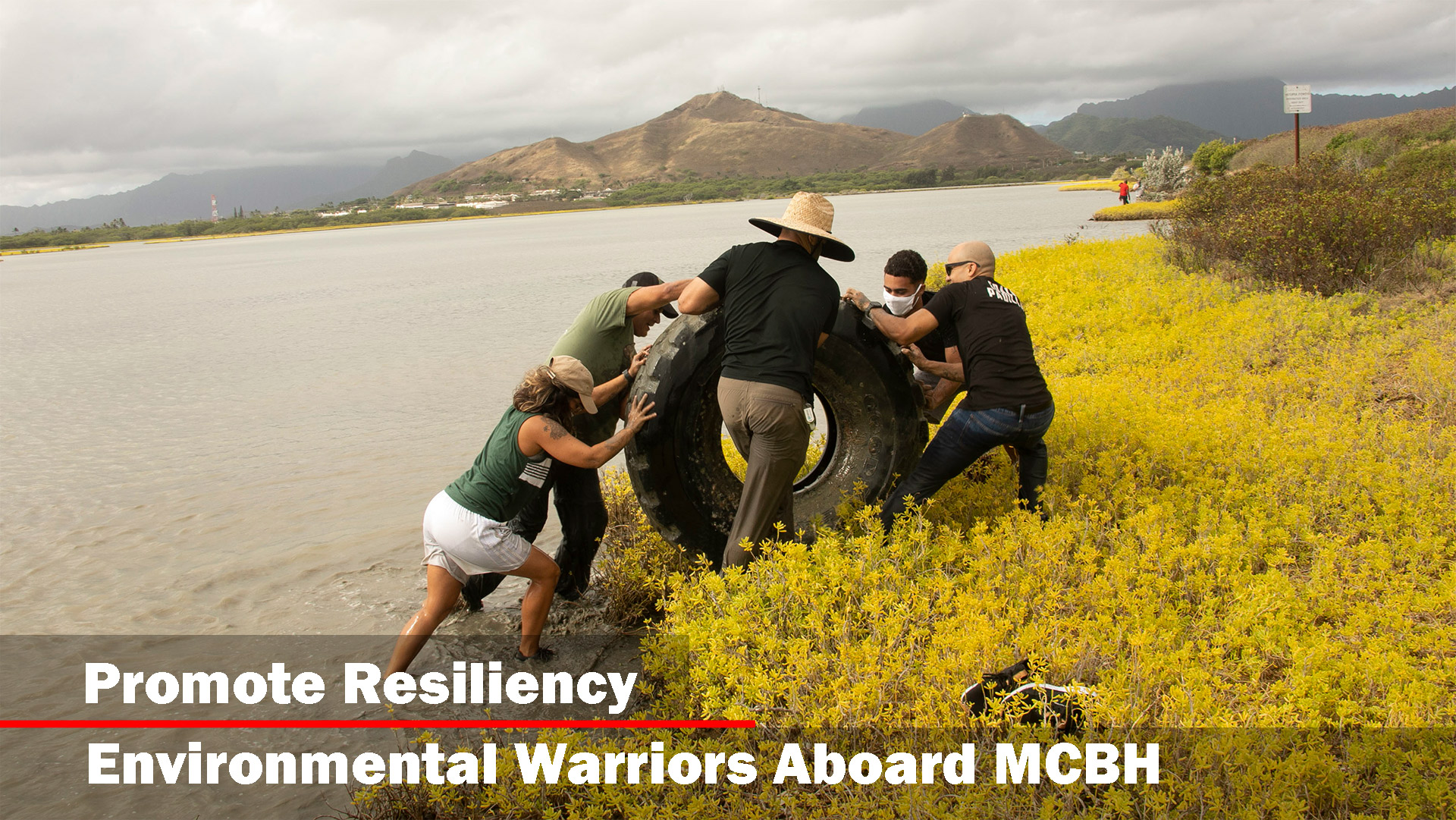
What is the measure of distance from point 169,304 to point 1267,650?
107 feet

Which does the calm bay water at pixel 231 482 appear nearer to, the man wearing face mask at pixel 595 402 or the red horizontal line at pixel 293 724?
the red horizontal line at pixel 293 724

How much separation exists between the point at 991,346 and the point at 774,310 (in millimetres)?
1430

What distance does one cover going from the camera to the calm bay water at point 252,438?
6648mm

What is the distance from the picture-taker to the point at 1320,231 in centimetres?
1218

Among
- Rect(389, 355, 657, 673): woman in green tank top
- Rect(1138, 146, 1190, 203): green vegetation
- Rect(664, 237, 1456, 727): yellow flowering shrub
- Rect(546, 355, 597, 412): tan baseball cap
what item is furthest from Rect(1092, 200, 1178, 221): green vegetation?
Rect(389, 355, 657, 673): woman in green tank top

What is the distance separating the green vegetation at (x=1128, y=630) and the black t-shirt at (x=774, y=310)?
99cm

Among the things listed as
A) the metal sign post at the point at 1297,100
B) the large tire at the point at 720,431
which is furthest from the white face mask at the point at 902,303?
the metal sign post at the point at 1297,100

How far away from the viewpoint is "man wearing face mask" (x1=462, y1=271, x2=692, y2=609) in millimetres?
5430

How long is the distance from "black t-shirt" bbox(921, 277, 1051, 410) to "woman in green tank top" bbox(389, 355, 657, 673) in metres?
2.15

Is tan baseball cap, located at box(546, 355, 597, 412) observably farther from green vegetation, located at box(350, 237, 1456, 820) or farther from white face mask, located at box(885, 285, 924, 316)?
white face mask, located at box(885, 285, 924, 316)

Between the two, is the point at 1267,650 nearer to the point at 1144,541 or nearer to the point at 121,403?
the point at 1144,541

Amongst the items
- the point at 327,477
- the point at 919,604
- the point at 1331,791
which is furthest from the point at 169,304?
the point at 1331,791

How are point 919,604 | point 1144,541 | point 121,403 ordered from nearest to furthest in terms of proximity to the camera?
point 919,604 < point 1144,541 < point 121,403

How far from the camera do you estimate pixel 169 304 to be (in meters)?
28.8
